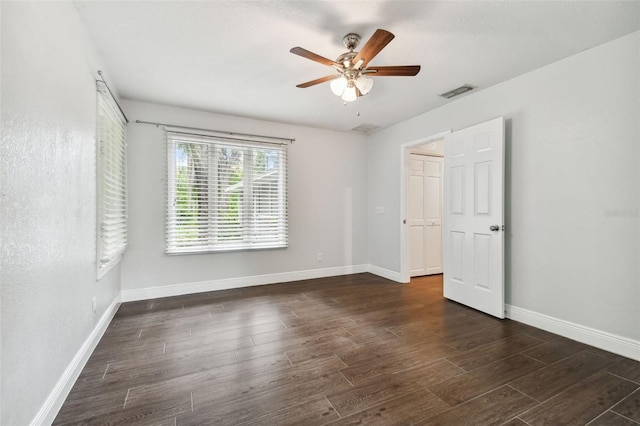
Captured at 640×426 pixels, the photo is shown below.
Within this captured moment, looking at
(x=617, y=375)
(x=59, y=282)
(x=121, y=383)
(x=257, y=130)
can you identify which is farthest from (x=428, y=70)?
(x=121, y=383)

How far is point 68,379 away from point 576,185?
417 cm

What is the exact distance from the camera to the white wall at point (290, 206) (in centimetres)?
370

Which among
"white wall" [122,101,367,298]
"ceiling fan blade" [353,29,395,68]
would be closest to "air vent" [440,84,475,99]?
"ceiling fan blade" [353,29,395,68]

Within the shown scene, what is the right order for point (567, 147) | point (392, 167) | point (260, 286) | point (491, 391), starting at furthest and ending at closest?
point (392, 167) < point (260, 286) < point (567, 147) < point (491, 391)

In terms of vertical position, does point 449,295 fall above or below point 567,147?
below

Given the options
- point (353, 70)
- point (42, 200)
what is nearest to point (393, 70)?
point (353, 70)

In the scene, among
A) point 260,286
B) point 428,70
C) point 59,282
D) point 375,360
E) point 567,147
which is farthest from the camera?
point 260,286

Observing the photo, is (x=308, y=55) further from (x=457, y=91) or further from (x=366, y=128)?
(x=366, y=128)

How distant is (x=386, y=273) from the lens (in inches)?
190

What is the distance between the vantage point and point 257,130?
4383 mm

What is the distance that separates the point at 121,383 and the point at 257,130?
11.4 ft

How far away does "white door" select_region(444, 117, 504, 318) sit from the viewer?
303 centimetres

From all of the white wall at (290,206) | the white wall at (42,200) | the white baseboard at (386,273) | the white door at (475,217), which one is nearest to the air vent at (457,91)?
the white door at (475,217)

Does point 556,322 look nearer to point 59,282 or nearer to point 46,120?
point 59,282
